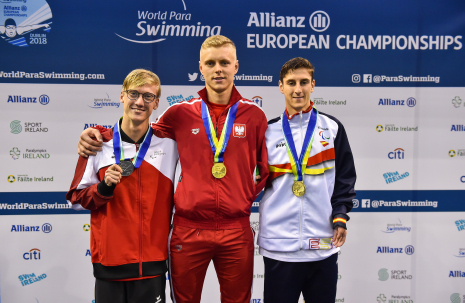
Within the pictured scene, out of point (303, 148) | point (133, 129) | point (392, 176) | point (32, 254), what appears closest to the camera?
point (133, 129)

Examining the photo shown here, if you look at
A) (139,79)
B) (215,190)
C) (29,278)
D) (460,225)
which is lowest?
(29,278)

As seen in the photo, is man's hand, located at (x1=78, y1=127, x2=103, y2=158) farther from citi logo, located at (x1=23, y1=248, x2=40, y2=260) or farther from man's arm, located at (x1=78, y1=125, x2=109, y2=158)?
citi logo, located at (x1=23, y1=248, x2=40, y2=260)

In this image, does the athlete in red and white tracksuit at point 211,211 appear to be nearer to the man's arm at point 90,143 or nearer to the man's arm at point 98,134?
the man's arm at point 98,134

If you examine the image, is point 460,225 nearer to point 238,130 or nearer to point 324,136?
point 324,136

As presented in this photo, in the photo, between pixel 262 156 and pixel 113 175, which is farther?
pixel 262 156

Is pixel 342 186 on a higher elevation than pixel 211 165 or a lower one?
lower

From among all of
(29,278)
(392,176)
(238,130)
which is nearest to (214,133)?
(238,130)

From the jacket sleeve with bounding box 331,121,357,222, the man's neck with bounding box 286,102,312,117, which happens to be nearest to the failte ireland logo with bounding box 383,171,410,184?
the jacket sleeve with bounding box 331,121,357,222

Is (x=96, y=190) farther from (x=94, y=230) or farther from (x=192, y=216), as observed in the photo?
(x=192, y=216)

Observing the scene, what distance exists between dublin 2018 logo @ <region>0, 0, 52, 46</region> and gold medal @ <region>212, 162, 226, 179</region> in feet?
8.56

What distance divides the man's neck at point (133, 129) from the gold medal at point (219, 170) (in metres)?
0.53

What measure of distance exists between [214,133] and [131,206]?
690 mm

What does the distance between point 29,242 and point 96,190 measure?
2189 mm

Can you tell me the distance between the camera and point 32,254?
3.47m
